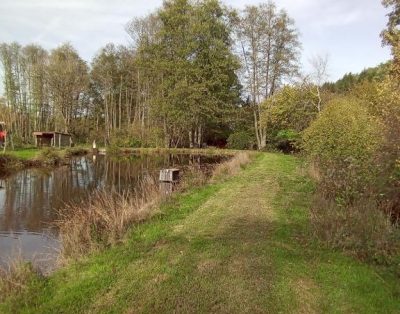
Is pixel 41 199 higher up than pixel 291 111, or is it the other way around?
pixel 291 111

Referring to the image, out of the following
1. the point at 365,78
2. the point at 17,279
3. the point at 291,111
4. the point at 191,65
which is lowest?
the point at 17,279

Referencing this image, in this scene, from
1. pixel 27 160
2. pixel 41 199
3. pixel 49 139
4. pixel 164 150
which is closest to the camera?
pixel 41 199

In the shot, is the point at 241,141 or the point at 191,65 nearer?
the point at 241,141

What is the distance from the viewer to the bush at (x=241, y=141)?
46250 mm

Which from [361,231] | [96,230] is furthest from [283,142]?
[361,231]

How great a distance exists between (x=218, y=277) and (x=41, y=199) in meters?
12.4

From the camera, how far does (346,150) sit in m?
11.3

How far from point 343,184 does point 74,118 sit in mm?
56076

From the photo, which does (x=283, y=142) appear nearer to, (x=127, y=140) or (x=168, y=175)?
(x=127, y=140)

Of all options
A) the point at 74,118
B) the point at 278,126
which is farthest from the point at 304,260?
the point at 74,118

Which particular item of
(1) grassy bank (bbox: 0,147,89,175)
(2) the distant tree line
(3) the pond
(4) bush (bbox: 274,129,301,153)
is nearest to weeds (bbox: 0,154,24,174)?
(1) grassy bank (bbox: 0,147,89,175)

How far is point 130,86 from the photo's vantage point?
58.8m

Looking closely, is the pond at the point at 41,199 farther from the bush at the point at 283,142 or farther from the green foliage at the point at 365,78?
→ the bush at the point at 283,142

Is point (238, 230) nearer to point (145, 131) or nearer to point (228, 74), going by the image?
point (228, 74)
